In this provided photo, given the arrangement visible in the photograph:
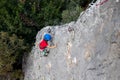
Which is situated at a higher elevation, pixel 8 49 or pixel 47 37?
pixel 47 37

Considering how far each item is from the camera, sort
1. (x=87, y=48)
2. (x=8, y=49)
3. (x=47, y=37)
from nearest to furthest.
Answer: (x=87, y=48) → (x=47, y=37) → (x=8, y=49)

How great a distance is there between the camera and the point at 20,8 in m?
7.36

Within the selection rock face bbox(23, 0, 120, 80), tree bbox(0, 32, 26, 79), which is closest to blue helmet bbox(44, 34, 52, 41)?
rock face bbox(23, 0, 120, 80)

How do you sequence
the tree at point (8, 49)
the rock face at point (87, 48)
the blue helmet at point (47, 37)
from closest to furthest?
the rock face at point (87, 48) < the blue helmet at point (47, 37) < the tree at point (8, 49)

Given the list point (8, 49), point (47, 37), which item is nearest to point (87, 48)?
point (47, 37)

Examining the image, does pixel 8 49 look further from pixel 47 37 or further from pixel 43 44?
pixel 47 37

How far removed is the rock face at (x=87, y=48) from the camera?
16.2 ft

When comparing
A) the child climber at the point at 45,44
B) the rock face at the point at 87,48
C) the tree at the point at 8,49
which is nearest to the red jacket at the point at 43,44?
the child climber at the point at 45,44

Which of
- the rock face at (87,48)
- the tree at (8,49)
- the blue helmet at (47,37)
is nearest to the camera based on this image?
the rock face at (87,48)

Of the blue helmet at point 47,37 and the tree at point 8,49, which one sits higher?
the blue helmet at point 47,37

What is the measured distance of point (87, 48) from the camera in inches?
217

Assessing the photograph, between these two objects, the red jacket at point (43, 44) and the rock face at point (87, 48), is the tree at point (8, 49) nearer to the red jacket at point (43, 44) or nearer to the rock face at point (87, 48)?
the rock face at point (87, 48)

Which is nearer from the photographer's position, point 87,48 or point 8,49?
point 87,48

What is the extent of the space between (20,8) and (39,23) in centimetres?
58
